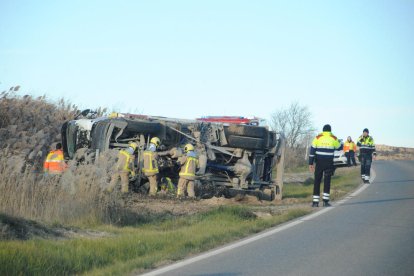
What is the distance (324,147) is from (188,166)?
3632 mm

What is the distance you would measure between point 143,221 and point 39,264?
4892mm

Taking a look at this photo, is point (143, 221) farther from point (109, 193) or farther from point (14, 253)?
point (14, 253)

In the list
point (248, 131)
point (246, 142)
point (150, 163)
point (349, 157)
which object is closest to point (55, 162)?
point (150, 163)

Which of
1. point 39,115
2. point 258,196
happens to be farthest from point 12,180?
point 39,115

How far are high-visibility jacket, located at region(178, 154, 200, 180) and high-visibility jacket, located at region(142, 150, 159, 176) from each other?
27.9 inches

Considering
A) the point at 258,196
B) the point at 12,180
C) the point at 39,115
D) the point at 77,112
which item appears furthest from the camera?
the point at 77,112

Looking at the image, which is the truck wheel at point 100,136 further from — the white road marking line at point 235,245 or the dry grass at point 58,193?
the white road marking line at point 235,245

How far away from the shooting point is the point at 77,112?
24.0 m

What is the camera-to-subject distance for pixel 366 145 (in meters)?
22.5

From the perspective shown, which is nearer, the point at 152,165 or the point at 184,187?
the point at 152,165

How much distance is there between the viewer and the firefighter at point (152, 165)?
16.1 m

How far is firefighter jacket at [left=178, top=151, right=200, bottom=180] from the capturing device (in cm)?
1627

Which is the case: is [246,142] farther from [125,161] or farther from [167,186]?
[125,161]

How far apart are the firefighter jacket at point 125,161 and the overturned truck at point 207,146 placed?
0.75m
